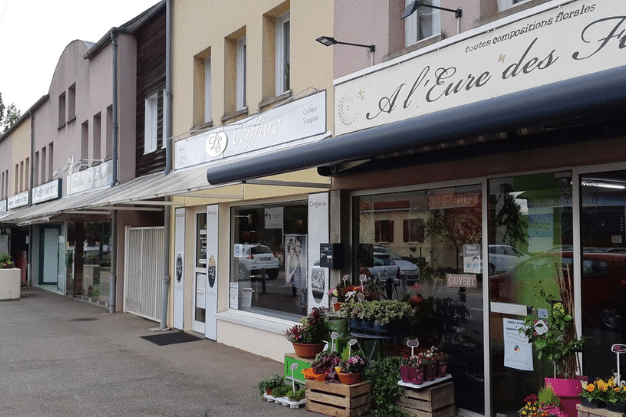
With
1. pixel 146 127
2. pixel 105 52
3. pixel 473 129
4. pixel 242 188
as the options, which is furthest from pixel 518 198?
pixel 105 52

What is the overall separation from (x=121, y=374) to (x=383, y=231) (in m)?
4.17

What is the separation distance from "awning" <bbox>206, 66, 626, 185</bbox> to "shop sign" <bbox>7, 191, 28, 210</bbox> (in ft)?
75.2

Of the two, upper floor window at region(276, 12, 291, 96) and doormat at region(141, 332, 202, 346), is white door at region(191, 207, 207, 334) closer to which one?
doormat at region(141, 332, 202, 346)

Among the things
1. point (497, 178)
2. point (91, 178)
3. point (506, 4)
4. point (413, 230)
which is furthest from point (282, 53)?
point (91, 178)

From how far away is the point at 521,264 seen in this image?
5934 mm

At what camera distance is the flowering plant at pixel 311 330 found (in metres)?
7.17

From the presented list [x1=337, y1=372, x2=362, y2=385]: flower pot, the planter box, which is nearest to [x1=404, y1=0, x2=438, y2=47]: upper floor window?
[x1=337, y1=372, x2=362, y2=385]: flower pot

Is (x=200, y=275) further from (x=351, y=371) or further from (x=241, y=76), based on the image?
(x=351, y=371)

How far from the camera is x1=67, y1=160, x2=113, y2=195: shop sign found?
1580 centimetres

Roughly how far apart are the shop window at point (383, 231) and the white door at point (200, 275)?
15.8ft

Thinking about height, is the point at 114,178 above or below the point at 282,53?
below

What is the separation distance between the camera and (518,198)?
19.7 ft

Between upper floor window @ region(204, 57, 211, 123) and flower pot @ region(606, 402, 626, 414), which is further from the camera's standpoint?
upper floor window @ region(204, 57, 211, 123)

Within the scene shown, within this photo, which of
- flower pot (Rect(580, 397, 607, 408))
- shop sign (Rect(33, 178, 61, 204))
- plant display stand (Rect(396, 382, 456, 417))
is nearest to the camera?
flower pot (Rect(580, 397, 607, 408))
